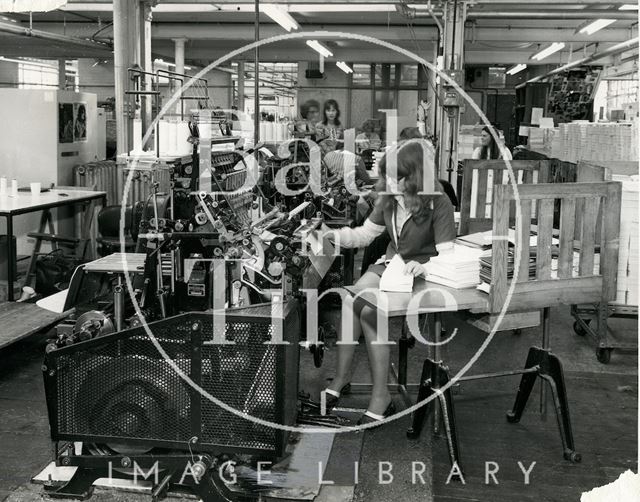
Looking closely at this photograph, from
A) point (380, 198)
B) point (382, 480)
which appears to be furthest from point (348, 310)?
point (382, 480)

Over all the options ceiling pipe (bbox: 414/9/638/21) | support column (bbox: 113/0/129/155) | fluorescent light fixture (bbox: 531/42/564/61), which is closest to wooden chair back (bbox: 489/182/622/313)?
support column (bbox: 113/0/129/155)

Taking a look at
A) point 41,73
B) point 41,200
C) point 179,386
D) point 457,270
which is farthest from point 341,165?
point 41,73

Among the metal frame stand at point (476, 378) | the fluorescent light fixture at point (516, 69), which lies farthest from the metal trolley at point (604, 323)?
the fluorescent light fixture at point (516, 69)

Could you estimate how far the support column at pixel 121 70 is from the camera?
711 centimetres

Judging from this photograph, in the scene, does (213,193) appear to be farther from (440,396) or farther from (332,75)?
(332,75)

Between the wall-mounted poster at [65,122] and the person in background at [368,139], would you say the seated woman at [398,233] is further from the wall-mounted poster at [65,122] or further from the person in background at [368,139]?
the person in background at [368,139]

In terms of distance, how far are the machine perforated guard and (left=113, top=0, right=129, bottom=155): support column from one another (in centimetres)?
484

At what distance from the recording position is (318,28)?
1323cm

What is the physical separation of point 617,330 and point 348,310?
2.43 metres

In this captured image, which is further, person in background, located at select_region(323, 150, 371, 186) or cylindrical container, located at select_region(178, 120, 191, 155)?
person in background, located at select_region(323, 150, 371, 186)

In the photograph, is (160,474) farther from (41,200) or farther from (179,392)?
(41,200)

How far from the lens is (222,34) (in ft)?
42.7

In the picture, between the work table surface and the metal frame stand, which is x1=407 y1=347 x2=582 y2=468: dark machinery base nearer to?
the metal frame stand

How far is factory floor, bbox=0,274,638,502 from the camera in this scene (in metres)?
2.83
